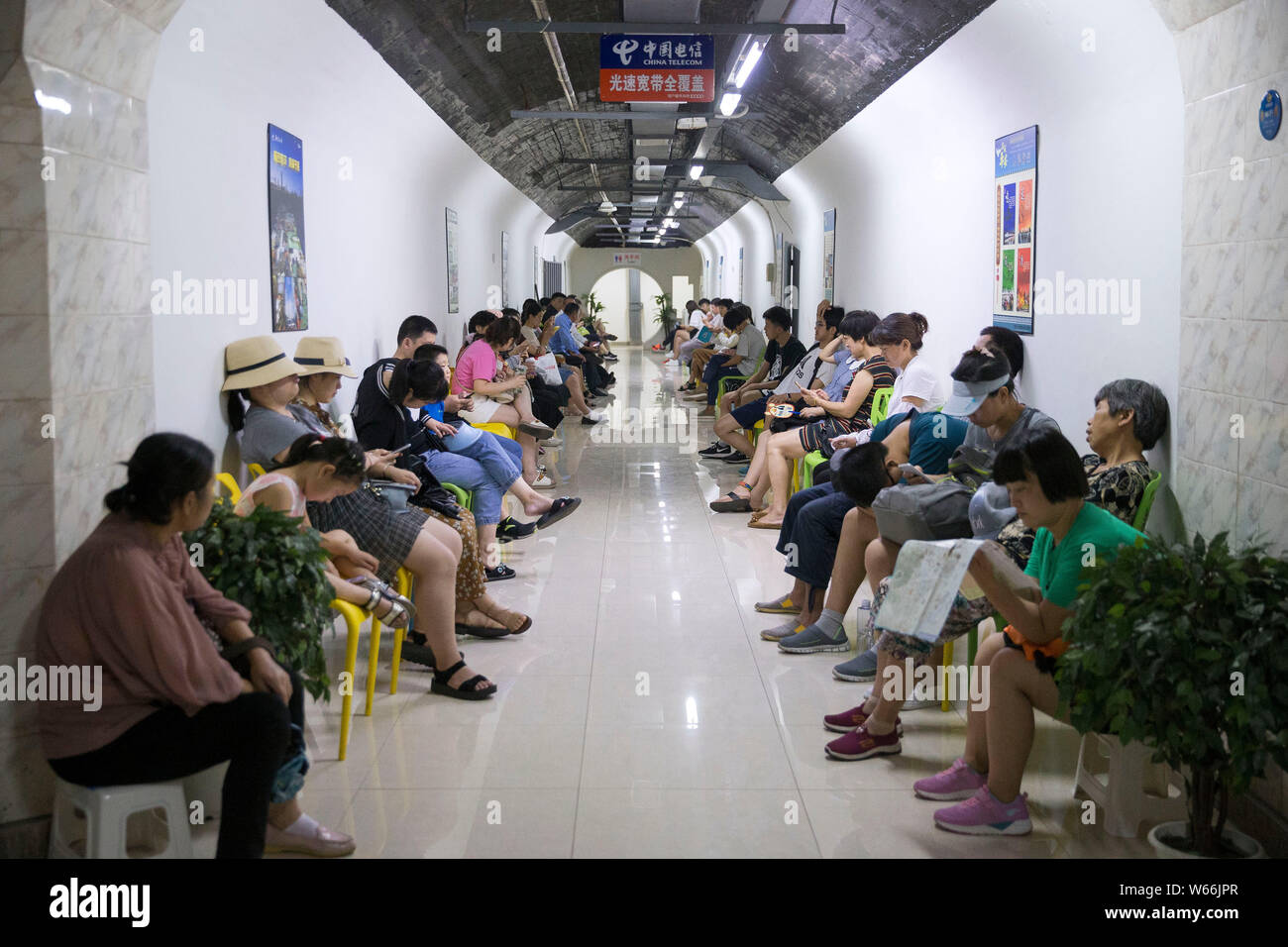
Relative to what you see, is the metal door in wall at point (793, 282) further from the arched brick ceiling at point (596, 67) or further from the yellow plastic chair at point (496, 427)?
the yellow plastic chair at point (496, 427)

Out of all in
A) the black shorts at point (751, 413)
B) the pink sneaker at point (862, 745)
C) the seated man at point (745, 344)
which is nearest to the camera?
the pink sneaker at point (862, 745)

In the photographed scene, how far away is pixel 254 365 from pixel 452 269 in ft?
24.7

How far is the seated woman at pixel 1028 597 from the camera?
333 cm

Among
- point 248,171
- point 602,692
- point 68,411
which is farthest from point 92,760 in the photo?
point 248,171

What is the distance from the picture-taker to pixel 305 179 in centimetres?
644

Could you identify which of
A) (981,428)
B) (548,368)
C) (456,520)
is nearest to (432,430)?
(456,520)

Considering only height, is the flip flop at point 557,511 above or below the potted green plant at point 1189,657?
below

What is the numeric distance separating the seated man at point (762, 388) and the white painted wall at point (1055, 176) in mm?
983

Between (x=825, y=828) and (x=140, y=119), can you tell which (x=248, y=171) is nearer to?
(x=140, y=119)

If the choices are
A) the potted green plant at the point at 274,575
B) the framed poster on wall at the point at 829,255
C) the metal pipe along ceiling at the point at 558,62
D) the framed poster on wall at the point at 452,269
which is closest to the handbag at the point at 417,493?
the potted green plant at the point at 274,575

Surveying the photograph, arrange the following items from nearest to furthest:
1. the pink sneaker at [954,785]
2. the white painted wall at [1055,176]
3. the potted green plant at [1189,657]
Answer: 1. the potted green plant at [1189,657]
2. the pink sneaker at [954,785]
3. the white painted wall at [1055,176]

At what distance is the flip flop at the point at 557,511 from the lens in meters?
8.16

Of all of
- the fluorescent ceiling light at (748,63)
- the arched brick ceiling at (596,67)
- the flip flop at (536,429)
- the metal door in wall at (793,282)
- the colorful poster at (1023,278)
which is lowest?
the flip flop at (536,429)

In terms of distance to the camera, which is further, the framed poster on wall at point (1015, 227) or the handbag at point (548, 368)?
the handbag at point (548, 368)
